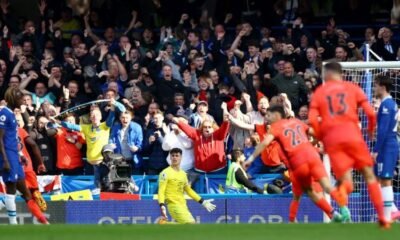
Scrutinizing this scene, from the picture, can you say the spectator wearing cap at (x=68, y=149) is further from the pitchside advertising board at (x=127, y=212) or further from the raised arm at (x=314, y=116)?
the raised arm at (x=314, y=116)

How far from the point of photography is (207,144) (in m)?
23.7

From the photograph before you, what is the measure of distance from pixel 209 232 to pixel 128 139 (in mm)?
8213

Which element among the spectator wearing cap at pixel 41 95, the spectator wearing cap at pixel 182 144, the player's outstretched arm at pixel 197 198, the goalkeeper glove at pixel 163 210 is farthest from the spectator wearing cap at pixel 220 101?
the goalkeeper glove at pixel 163 210

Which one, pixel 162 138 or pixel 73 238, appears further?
pixel 162 138

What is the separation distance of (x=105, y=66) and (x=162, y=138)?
3256mm

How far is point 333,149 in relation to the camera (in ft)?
52.6

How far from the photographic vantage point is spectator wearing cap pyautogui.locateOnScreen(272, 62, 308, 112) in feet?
81.3

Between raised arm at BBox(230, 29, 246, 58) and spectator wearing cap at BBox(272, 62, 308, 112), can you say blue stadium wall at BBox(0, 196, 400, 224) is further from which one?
raised arm at BBox(230, 29, 246, 58)

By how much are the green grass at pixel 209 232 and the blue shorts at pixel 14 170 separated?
3220 millimetres

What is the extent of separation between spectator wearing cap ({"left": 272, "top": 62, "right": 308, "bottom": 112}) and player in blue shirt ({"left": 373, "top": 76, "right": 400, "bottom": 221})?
4.70 m

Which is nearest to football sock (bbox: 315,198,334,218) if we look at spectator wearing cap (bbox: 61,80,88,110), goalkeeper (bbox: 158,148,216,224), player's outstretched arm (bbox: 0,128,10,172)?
goalkeeper (bbox: 158,148,216,224)

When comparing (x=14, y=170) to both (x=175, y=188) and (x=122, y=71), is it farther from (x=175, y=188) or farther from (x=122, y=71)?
(x=122, y=71)

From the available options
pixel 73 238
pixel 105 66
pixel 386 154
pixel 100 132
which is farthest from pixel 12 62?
pixel 73 238

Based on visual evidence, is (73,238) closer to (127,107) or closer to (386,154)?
(386,154)
